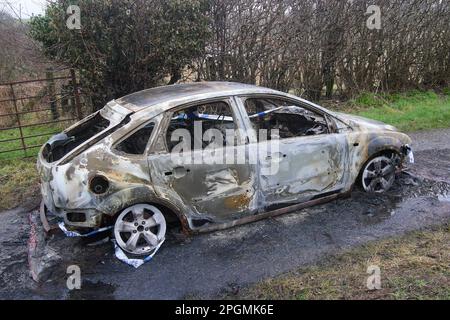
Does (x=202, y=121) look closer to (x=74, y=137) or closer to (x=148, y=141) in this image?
(x=148, y=141)

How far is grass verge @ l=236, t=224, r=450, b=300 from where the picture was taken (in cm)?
364

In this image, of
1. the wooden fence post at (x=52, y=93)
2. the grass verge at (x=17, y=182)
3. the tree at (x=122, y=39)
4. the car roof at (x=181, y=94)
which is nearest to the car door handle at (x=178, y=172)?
the car roof at (x=181, y=94)

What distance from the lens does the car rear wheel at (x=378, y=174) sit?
5.41 meters

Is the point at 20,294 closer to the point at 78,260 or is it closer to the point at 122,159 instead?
the point at 78,260

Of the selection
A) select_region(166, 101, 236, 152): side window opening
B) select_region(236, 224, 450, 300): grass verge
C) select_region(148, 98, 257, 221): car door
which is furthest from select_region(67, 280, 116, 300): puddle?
select_region(166, 101, 236, 152): side window opening

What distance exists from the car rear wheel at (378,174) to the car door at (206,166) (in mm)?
1662

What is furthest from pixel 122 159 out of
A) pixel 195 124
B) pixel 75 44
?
pixel 75 44

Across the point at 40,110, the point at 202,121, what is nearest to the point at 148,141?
the point at 202,121

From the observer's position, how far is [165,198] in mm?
4254

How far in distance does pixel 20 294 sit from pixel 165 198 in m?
1.53

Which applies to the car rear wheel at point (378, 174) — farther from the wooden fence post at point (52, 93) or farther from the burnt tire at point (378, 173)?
the wooden fence post at point (52, 93)

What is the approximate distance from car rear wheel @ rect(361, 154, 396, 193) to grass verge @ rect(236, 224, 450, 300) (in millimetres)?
1156

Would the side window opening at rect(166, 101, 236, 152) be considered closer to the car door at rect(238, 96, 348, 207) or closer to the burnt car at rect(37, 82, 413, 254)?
the burnt car at rect(37, 82, 413, 254)

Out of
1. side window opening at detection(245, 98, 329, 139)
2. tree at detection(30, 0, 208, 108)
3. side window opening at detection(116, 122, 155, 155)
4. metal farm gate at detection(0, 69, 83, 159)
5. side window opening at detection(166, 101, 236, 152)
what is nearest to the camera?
side window opening at detection(116, 122, 155, 155)
